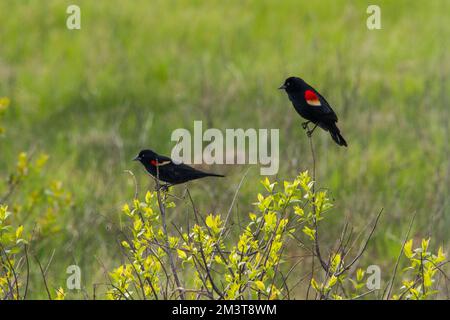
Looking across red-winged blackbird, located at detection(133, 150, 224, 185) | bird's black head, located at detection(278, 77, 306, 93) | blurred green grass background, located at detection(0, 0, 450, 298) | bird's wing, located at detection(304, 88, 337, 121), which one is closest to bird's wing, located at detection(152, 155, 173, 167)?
red-winged blackbird, located at detection(133, 150, 224, 185)

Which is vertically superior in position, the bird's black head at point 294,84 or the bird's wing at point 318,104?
the bird's black head at point 294,84

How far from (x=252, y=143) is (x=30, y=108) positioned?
290 centimetres

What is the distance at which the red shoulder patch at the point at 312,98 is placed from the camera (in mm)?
3918

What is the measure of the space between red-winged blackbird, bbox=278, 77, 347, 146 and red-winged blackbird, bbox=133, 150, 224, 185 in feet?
2.47

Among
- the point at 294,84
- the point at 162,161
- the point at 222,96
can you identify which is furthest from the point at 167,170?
the point at 222,96

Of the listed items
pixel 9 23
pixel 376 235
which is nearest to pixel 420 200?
pixel 376 235

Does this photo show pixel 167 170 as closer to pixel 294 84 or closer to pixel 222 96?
pixel 294 84

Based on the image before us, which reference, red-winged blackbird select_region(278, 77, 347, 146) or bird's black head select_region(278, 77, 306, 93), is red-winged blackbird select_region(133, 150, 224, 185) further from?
red-winged blackbird select_region(278, 77, 347, 146)

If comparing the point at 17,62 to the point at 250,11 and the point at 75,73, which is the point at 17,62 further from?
the point at 250,11

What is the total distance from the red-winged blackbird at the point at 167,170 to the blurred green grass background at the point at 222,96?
1.86 m

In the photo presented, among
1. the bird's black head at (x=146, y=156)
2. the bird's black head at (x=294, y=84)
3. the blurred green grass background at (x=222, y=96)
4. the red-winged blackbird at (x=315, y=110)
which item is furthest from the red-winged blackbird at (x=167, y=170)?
the blurred green grass background at (x=222, y=96)

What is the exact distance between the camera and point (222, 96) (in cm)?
1109

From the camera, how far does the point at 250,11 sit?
1398cm

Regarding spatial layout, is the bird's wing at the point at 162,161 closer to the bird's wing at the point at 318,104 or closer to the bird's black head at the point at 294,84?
the bird's black head at the point at 294,84
